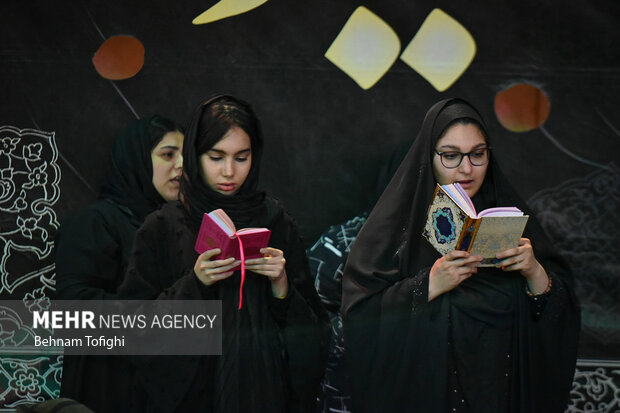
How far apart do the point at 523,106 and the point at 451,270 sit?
152cm

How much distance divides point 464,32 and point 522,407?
76.9 inches

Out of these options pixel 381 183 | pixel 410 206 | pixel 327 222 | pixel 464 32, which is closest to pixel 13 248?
pixel 327 222

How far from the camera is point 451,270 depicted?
2980 millimetres

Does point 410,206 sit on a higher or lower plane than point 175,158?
lower

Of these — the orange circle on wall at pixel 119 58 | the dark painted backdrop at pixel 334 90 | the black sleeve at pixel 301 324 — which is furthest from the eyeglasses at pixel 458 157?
the orange circle on wall at pixel 119 58

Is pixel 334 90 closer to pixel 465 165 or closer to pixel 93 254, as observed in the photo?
pixel 465 165

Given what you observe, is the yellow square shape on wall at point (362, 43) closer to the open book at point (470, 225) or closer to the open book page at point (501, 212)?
the open book at point (470, 225)

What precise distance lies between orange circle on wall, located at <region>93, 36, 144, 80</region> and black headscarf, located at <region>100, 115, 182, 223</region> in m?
0.30

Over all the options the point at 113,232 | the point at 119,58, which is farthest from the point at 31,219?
the point at 119,58

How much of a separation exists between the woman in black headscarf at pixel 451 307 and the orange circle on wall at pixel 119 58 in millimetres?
1639

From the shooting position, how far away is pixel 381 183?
4.13 metres

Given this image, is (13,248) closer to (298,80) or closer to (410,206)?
(298,80)

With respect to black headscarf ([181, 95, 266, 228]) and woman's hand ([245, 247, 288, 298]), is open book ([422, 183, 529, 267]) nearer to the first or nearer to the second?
woman's hand ([245, 247, 288, 298])

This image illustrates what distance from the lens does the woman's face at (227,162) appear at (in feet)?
10.3
